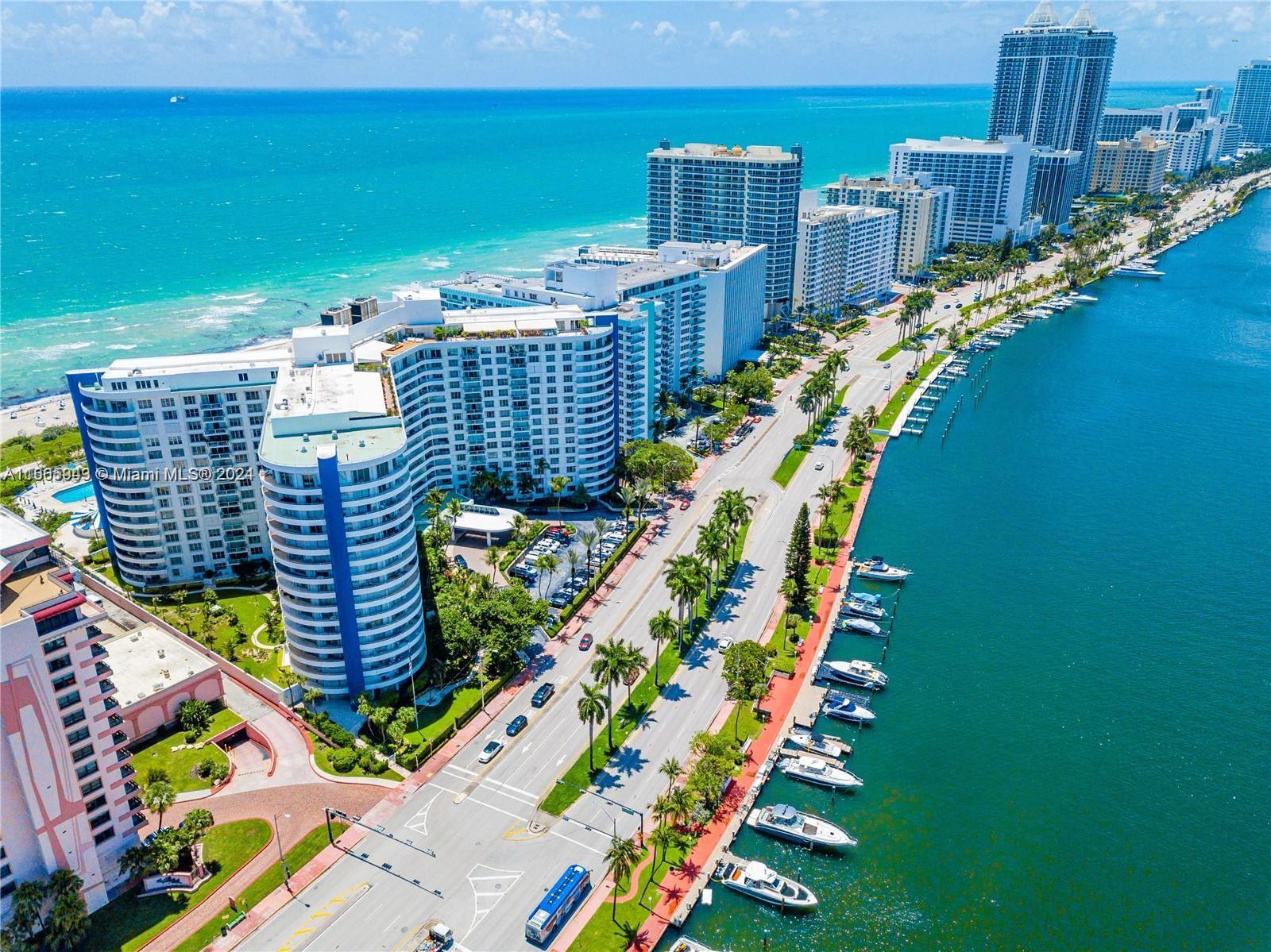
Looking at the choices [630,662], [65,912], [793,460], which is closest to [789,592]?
[630,662]

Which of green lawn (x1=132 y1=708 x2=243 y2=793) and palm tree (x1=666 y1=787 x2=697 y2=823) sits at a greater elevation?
palm tree (x1=666 y1=787 x2=697 y2=823)

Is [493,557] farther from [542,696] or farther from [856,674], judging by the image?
[856,674]

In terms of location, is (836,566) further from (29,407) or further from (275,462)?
(29,407)

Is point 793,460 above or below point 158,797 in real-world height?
below

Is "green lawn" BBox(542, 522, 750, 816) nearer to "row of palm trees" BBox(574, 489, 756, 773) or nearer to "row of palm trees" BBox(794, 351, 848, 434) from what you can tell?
"row of palm trees" BBox(574, 489, 756, 773)

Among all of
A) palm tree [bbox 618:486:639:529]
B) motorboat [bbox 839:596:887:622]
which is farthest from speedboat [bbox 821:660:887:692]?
Result: palm tree [bbox 618:486:639:529]

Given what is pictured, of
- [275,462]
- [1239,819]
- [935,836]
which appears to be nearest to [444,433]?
[275,462]
